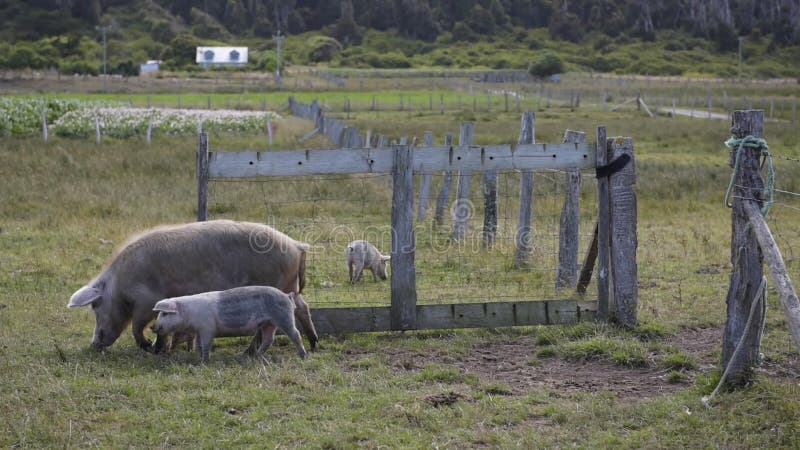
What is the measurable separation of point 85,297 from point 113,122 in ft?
95.1

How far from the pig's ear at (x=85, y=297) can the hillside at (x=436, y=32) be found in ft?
352

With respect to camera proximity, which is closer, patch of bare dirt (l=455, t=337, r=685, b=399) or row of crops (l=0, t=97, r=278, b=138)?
patch of bare dirt (l=455, t=337, r=685, b=399)

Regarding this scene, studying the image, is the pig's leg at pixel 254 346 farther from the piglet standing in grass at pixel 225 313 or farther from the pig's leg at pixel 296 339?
the pig's leg at pixel 296 339

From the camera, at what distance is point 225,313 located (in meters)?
8.18

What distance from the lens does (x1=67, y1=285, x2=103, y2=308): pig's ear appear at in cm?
865

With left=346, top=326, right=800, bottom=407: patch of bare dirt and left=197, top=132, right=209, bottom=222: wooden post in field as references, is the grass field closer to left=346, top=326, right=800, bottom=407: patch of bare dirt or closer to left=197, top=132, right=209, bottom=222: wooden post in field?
left=346, top=326, right=800, bottom=407: patch of bare dirt

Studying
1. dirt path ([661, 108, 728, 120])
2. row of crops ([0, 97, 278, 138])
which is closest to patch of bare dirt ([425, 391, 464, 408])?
row of crops ([0, 97, 278, 138])

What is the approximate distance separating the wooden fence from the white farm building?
108 m

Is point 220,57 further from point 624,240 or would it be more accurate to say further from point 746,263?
point 746,263

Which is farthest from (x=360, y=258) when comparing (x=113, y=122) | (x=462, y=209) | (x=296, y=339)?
(x=113, y=122)

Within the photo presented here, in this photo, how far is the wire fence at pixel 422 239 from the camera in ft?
35.9

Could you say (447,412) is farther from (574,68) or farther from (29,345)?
(574,68)

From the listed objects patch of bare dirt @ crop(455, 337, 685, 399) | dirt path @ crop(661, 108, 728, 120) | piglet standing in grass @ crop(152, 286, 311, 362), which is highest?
dirt path @ crop(661, 108, 728, 120)

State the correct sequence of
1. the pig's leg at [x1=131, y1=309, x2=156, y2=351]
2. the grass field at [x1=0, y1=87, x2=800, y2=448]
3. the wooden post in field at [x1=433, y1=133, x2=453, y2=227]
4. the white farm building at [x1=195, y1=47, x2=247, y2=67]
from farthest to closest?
the white farm building at [x1=195, y1=47, x2=247, y2=67] < the wooden post in field at [x1=433, y1=133, x2=453, y2=227] < the pig's leg at [x1=131, y1=309, x2=156, y2=351] < the grass field at [x1=0, y1=87, x2=800, y2=448]
